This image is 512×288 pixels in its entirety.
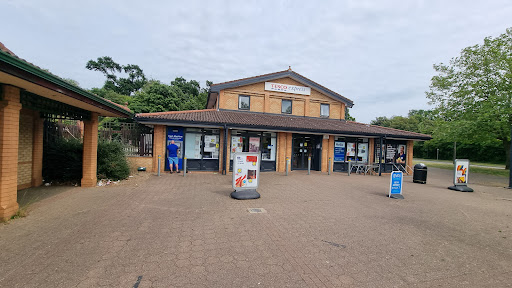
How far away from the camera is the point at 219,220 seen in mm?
5078

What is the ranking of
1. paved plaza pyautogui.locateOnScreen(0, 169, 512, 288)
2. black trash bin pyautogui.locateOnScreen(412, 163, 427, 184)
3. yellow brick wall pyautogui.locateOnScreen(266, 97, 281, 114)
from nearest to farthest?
paved plaza pyautogui.locateOnScreen(0, 169, 512, 288) < black trash bin pyautogui.locateOnScreen(412, 163, 427, 184) < yellow brick wall pyautogui.locateOnScreen(266, 97, 281, 114)

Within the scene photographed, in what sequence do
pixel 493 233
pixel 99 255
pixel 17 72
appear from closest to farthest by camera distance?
pixel 99 255
pixel 17 72
pixel 493 233

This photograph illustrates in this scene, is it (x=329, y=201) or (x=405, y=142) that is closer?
(x=329, y=201)

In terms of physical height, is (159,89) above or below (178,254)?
above

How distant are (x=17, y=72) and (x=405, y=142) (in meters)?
19.4

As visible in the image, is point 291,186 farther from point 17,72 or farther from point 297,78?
point 297,78

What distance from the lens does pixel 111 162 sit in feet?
30.2

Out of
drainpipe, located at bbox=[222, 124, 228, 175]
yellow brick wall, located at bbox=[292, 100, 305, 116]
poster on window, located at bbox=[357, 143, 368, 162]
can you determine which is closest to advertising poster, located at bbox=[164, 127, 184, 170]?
drainpipe, located at bbox=[222, 124, 228, 175]

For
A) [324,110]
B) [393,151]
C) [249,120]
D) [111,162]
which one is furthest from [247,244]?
[393,151]

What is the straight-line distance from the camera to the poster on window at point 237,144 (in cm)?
1350

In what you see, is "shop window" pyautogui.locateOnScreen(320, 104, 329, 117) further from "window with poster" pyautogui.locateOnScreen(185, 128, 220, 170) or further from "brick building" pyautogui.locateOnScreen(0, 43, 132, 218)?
"brick building" pyautogui.locateOnScreen(0, 43, 132, 218)

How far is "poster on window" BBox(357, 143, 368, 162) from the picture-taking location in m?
15.9

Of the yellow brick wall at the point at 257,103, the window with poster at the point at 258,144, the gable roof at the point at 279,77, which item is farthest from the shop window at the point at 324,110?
the window with poster at the point at 258,144

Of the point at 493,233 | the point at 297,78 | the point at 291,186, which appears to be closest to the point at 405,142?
the point at 297,78
